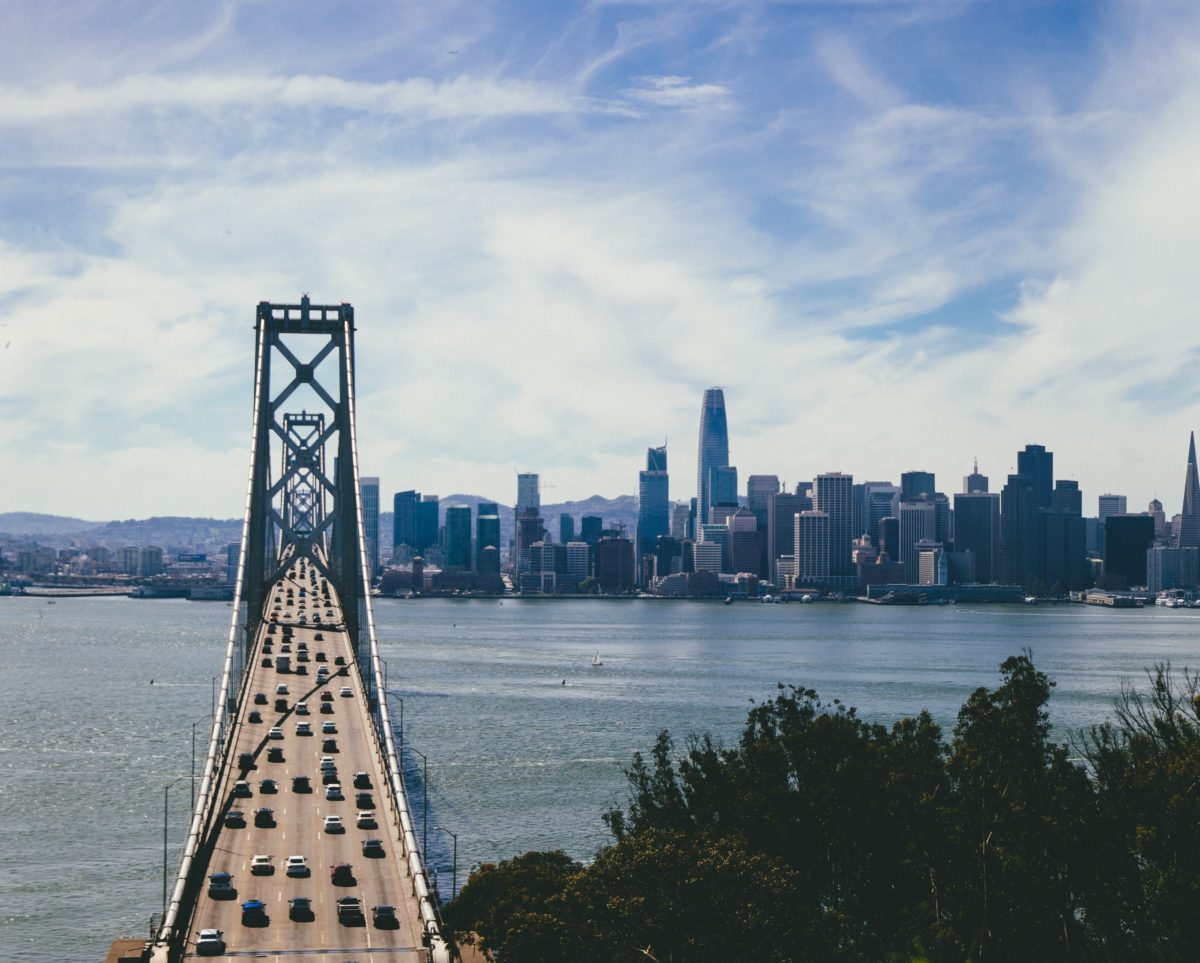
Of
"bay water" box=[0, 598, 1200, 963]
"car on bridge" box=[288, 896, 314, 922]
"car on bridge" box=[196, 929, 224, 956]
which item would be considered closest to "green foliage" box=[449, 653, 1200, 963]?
"car on bridge" box=[288, 896, 314, 922]

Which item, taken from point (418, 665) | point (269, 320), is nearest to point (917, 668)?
point (418, 665)

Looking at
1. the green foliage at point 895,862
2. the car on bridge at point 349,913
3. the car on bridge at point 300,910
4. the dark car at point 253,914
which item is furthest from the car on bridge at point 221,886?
the green foliage at point 895,862

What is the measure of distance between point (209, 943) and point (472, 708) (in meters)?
42.5

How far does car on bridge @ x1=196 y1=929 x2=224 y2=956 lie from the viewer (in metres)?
21.8

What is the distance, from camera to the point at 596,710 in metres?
64.2

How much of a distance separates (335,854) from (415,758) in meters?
23.2

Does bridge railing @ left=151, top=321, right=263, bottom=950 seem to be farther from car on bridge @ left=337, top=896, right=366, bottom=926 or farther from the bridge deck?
car on bridge @ left=337, top=896, right=366, bottom=926

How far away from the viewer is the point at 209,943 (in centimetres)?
2192

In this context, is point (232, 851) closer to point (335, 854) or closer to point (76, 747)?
point (335, 854)

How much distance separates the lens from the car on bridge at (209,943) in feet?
71.4

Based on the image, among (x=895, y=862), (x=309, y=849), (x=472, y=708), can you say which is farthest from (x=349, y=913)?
(x=472, y=708)

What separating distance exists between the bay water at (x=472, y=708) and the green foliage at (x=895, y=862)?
9592mm

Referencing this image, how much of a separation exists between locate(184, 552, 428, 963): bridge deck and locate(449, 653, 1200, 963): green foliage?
1630 millimetres

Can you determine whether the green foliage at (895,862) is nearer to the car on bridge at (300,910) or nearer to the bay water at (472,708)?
the car on bridge at (300,910)
